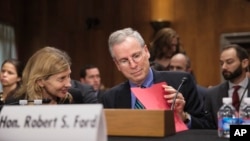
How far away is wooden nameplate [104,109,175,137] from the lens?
1.64m

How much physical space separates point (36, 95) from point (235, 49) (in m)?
2.50

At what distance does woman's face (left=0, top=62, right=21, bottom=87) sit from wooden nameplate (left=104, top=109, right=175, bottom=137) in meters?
3.17

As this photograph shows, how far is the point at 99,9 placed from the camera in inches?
314

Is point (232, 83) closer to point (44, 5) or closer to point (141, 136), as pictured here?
point (141, 136)

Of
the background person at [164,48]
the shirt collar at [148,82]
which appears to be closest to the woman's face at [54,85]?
the shirt collar at [148,82]

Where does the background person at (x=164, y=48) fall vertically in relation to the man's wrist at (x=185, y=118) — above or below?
above

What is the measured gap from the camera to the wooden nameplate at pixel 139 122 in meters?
1.64

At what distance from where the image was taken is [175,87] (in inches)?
101

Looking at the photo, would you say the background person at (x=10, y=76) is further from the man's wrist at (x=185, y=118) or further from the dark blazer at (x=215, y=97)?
the man's wrist at (x=185, y=118)

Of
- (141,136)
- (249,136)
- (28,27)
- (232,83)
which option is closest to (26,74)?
(141,136)

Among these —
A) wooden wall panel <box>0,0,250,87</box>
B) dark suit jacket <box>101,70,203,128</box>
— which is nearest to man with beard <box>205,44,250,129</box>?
dark suit jacket <box>101,70,203,128</box>

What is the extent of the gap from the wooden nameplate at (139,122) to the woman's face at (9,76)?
3.17 metres

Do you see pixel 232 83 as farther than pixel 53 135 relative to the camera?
Yes

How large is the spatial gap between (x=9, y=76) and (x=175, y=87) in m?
2.56
